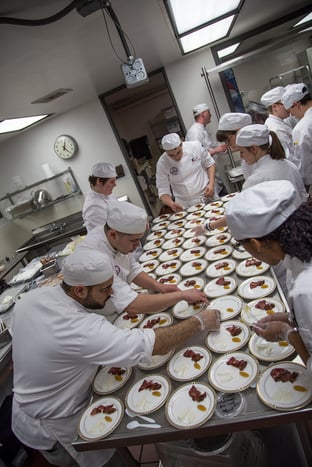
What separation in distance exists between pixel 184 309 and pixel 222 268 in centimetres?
42

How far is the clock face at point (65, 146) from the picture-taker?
18.0ft

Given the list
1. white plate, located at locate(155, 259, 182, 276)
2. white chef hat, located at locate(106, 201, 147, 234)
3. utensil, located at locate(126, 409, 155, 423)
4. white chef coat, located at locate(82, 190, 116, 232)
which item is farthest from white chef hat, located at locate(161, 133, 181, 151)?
utensil, located at locate(126, 409, 155, 423)

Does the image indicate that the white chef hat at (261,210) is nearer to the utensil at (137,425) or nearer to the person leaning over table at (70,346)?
the person leaning over table at (70,346)

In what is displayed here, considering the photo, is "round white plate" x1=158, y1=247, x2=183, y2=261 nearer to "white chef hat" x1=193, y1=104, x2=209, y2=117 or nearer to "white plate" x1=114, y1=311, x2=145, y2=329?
"white plate" x1=114, y1=311, x2=145, y2=329

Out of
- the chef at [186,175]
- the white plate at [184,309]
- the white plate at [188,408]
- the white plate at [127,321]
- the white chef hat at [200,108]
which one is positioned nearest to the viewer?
the white plate at [188,408]

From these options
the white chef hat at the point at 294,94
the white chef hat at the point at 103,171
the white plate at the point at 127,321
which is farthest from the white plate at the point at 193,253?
the white chef hat at the point at 294,94

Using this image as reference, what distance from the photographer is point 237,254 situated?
2100 millimetres

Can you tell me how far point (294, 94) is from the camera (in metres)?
3.51

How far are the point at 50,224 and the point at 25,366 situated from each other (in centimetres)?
467

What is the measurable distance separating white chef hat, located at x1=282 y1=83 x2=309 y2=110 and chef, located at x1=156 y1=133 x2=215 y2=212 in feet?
3.70

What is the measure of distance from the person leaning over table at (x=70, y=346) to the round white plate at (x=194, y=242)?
103 cm

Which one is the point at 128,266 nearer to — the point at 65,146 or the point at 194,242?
the point at 194,242

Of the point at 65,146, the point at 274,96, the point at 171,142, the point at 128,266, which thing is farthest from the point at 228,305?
the point at 65,146

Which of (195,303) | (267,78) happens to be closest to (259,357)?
(195,303)
